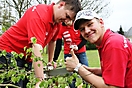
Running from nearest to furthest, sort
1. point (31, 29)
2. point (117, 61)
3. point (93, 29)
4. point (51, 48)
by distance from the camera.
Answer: point (117, 61) → point (93, 29) → point (31, 29) → point (51, 48)

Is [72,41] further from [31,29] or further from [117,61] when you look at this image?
[117,61]

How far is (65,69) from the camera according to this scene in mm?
3006

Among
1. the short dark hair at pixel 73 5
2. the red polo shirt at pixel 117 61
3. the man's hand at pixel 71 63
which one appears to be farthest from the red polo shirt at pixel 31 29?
the red polo shirt at pixel 117 61

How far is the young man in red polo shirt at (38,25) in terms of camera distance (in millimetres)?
3316

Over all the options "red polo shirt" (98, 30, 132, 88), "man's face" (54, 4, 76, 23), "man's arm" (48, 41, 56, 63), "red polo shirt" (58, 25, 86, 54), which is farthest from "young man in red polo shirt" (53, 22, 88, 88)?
"red polo shirt" (98, 30, 132, 88)

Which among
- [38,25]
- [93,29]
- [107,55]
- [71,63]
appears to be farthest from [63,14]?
[107,55]

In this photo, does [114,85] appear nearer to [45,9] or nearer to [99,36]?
[99,36]

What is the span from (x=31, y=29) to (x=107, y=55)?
103 cm

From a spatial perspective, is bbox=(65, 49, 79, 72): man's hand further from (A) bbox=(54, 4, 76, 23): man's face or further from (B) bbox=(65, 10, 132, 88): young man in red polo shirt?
(A) bbox=(54, 4, 76, 23): man's face

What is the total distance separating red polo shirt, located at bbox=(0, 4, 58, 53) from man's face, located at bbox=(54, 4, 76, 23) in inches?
2.9

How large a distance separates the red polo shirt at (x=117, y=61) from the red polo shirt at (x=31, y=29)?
34.6 inches

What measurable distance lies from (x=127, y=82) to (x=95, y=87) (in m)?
0.30

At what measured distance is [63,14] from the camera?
342 cm

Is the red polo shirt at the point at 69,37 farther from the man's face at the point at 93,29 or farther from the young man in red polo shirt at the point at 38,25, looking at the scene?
the man's face at the point at 93,29
